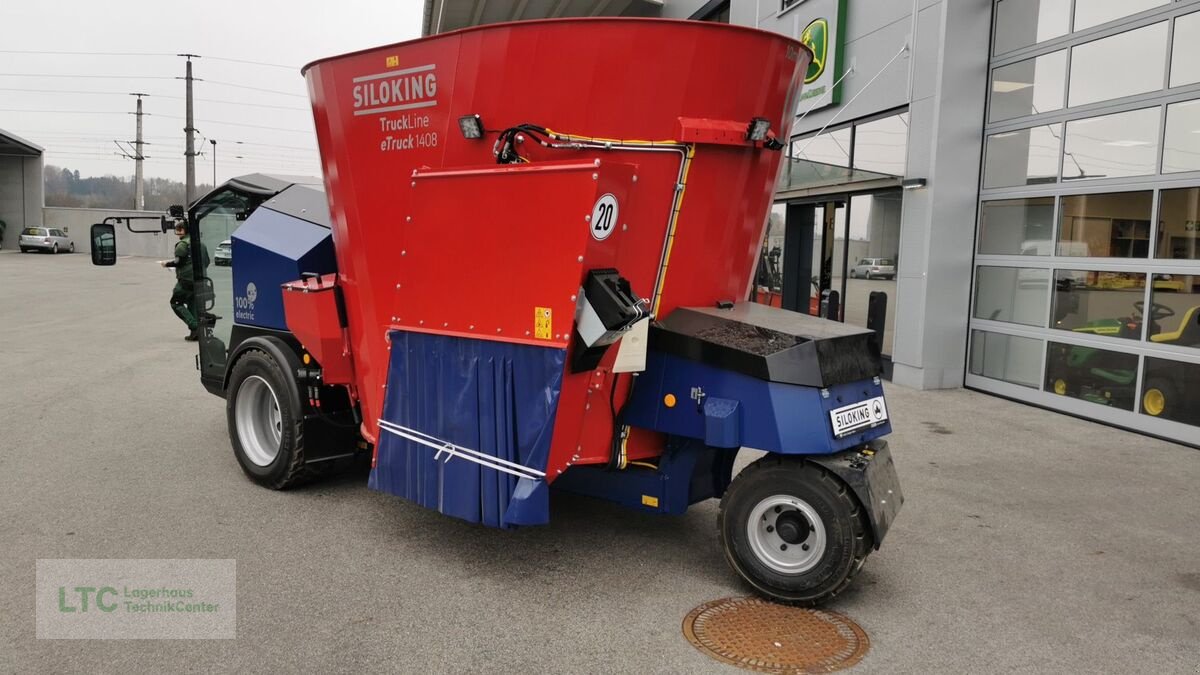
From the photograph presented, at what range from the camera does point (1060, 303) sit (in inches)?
336

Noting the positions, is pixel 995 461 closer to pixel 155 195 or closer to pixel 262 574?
pixel 262 574

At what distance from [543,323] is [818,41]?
9.31 meters

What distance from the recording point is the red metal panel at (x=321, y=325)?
4.86m

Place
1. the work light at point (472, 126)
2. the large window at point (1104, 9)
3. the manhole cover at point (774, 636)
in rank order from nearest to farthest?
the manhole cover at point (774, 636)
the work light at point (472, 126)
the large window at point (1104, 9)

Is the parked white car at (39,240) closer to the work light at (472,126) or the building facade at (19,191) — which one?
the building facade at (19,191)

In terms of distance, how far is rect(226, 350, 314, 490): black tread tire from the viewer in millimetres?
5270

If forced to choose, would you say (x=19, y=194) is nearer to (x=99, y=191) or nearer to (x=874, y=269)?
(x=99, y=191)

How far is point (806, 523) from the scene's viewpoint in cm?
380

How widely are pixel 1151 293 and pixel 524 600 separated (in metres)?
6.72

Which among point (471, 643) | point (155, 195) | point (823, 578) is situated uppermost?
point (155, 195)

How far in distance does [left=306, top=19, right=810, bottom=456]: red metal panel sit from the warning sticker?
0.10 m

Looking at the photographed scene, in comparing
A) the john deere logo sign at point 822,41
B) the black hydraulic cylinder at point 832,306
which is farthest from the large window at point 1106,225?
the john deere logo sign at point 822,41

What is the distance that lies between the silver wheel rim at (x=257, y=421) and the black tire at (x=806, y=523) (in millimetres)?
3360

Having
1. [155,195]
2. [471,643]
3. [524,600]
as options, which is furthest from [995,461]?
[155,195]
